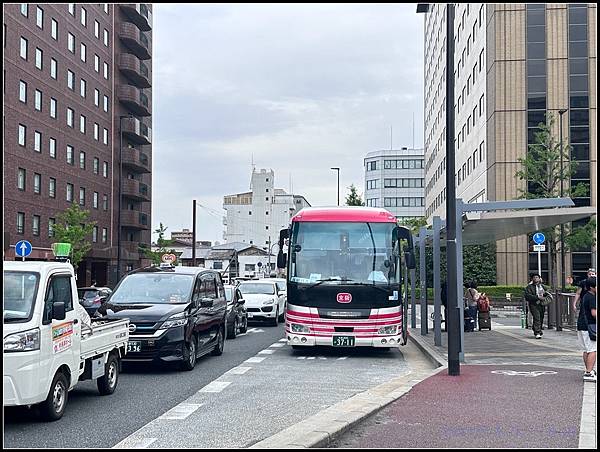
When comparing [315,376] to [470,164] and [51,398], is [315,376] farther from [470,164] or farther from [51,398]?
[470,164]

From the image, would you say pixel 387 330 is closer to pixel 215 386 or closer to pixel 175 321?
pixel 175 321

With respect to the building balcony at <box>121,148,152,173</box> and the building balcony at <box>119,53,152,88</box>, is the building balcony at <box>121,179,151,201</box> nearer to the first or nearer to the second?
the building balcony at <box>121,148,152,173</box>

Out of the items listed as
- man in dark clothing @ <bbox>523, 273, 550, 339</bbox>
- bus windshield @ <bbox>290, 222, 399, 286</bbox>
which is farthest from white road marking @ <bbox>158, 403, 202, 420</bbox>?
man in dark clothing @ <bbox>523, 273, 550, 339</bbox>

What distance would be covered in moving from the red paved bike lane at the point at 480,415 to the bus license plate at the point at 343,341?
4.15 meters

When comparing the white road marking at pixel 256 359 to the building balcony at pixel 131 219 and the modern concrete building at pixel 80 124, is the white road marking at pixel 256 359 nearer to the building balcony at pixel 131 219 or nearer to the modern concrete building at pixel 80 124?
the modern concrete building at pixel 80 124

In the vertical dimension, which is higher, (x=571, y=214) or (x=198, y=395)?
(x=571, y=214)

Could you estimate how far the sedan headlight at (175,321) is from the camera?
44.4 ft

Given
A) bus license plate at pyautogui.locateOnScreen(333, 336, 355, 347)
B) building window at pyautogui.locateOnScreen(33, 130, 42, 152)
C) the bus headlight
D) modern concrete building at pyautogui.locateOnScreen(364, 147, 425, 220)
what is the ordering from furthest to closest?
1. modern concrete building at pyautogui.locateOnScreen(364, 147, 425, 220)
2. building window at pyautogui.locateOnScreen(33, 130, 42, 152)
3. the bus headlight
4. bus license plate at pyautogui.locateOnScreen(333, 336, 355, 347)

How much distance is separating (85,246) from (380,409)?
38.8m

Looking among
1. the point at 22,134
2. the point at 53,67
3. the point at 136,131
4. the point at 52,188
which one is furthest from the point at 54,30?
the point at 136,131

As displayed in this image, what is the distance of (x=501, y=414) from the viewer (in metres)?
9.18

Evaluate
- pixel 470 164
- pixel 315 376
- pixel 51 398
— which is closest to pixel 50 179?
pixel 470 164

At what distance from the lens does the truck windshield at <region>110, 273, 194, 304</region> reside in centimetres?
1481

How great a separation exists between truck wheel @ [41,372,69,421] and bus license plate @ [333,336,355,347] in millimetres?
8198
